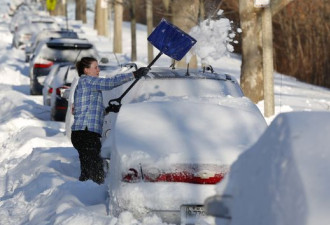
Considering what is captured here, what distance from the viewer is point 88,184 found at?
9.78m

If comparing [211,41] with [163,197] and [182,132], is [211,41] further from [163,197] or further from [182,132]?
[163,197]

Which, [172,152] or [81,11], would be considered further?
[81,11]

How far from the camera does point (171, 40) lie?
10.7m

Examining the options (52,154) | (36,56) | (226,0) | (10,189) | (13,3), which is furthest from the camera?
(13,3)

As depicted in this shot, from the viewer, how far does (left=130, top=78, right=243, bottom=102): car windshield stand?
10.0 m

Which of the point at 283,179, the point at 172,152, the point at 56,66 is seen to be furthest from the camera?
the point at 56,66

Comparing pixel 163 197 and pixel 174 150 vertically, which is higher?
pixel 174 150

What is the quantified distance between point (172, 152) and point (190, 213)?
46cm

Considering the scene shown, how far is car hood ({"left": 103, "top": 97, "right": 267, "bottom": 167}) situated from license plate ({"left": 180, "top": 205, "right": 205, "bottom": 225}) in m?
0.33

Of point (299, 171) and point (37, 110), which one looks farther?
point (37, 110)

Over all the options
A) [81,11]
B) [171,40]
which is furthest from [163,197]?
[81,11]

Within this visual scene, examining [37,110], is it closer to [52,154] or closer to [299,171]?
[52,154]

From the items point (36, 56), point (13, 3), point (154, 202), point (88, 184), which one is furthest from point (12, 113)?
point (13, 3)

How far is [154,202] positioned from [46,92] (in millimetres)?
13623
